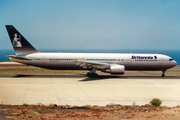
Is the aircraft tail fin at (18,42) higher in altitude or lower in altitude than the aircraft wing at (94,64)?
higher

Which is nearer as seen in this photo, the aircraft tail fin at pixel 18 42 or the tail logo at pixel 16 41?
the aircraft tail fin at pixel 18 42

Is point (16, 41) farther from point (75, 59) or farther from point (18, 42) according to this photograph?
point (75, 59)

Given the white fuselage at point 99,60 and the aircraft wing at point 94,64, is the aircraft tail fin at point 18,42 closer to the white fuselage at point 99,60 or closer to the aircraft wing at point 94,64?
the white fuselage at point 99,60

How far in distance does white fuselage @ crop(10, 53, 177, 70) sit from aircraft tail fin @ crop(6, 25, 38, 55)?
982 millimetres

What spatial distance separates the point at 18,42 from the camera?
107 ft

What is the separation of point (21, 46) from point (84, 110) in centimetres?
2177

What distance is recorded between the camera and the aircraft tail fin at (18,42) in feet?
106

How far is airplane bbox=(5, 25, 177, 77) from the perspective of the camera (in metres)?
32.2

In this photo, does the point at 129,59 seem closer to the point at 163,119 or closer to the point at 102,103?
the point at 102,103

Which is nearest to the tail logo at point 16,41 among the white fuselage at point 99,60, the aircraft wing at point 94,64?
the white fuselage at point 99,60

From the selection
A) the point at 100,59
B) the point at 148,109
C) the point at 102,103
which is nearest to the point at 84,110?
the point at 102,103

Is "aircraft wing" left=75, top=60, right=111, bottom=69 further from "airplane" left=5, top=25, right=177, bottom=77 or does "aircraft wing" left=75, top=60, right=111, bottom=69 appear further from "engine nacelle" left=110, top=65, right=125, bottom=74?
"engine nacelle" left=110, top=65, right=125, bottom=74

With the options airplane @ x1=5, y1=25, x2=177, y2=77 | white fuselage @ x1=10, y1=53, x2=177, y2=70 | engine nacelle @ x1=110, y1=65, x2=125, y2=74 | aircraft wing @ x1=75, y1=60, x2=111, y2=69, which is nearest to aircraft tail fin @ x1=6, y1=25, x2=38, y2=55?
airplane @ x1=5, y1=25, x2=177, y2=77

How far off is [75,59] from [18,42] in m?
8.56
